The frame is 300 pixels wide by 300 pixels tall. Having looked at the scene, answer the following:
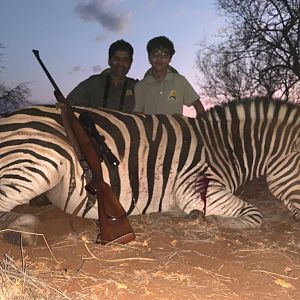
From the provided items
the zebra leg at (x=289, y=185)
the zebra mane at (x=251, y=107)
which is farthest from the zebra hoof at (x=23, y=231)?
the zebra leg at (x=289, y=185)

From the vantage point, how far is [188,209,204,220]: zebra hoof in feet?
11.3

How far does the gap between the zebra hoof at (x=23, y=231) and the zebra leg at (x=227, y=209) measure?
1.21 m

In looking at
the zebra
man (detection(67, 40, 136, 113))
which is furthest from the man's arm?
the zebra

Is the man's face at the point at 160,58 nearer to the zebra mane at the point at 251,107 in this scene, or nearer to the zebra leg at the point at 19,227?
the zebra mane at the point at 251,107

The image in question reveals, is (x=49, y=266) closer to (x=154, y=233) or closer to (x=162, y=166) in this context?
(x=154, y=233)

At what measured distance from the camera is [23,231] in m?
2.76

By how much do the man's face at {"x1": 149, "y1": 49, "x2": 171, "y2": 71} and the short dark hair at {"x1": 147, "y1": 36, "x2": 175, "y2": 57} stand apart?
3 cm

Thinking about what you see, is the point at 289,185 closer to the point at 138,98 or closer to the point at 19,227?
the point at 138,98

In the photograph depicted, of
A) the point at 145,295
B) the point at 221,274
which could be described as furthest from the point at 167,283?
the point at 221,274

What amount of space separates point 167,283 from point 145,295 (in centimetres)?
16

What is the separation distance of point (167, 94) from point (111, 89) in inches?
25.2

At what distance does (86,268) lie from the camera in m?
2.27

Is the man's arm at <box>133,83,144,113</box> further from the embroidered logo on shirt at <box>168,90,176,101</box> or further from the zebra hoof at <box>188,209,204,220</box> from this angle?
the zebra hoof at <box>188,209,204,220</box>

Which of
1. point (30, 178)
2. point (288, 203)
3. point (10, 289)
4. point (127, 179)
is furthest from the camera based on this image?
point (288, 203)
